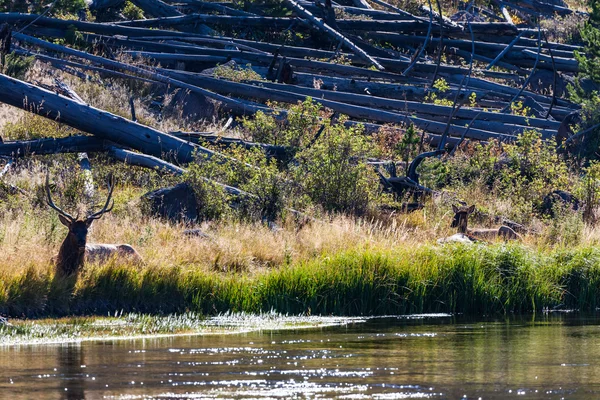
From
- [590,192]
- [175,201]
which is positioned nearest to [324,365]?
[175,201]

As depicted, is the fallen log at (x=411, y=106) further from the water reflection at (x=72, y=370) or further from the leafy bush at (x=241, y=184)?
the water reflection at (x=72, y=370)

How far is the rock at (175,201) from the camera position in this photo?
57.9 ft

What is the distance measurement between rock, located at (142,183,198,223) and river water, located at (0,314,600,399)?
19.7ft

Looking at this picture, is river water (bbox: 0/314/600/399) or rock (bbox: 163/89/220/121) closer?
river water (bbox: 0/314/600/399)

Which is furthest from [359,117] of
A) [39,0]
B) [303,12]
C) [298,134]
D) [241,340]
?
[241,340]

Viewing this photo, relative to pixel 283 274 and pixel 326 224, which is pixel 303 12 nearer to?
pixel 326 224

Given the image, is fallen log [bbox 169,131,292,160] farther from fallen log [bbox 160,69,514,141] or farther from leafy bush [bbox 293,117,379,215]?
fallen log [bbox 160,69,514,141]

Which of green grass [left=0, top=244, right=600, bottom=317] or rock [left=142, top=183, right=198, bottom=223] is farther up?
Result: rock [left=142, top=183, right=198, bottom=223]

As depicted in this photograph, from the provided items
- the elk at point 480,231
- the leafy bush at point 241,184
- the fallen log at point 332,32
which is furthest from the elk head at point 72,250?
the fallen log at point 332,32

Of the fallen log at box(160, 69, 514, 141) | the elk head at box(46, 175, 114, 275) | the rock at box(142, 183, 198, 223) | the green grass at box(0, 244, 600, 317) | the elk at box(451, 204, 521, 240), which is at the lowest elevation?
the green grass at box(0, 244, 600, 317)

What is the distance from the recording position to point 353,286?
1420 centimetres

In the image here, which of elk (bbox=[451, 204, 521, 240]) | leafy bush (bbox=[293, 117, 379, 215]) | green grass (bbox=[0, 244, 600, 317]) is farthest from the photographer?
leafy bush (bbox=[293, 117, 379, 215])

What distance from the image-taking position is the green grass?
42.4ft

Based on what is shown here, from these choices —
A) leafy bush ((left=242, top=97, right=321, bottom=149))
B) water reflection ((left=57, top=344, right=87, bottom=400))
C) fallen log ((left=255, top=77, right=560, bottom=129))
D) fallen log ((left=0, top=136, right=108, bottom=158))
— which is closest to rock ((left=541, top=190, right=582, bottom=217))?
fallen log ((left=255, top=77, right=560, bottom=129))
